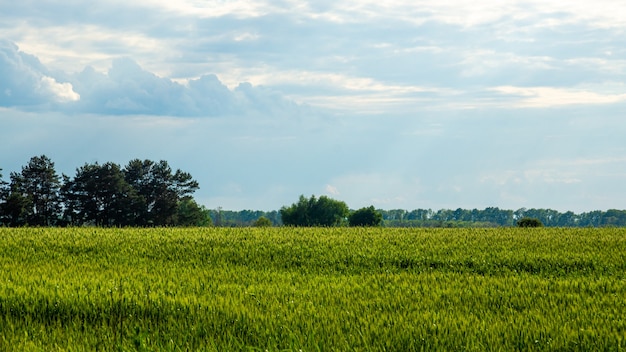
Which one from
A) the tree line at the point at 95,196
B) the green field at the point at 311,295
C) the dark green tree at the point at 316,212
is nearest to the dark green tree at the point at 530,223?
the green field at the point at 311,295

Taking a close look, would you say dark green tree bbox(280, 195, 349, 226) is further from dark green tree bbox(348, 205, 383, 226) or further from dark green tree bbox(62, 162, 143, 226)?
dark green tree bbox(62, 162, 143, 226)

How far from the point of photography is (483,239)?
30.5 meters

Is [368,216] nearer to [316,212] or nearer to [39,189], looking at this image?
[316,212]

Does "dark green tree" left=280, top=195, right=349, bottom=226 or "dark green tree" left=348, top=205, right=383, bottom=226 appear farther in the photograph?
"dark green tree" left=280, top=195, right=349, bottom=226

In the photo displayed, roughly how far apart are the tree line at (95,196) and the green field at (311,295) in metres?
50.5

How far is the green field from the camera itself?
12.0 m

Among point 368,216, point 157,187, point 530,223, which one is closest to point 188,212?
point 157,187

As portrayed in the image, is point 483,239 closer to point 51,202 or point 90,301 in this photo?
point 90,301

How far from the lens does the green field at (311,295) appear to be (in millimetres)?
12008

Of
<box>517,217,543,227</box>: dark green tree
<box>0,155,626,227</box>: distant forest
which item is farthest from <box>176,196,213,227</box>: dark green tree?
<box>517,217,543,227</box>: dark green tree

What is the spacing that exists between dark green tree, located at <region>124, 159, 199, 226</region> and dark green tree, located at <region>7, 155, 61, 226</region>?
878cm

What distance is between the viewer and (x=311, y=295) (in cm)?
1584

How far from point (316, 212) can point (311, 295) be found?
103 metres

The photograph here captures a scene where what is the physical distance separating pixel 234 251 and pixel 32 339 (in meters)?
12.7
